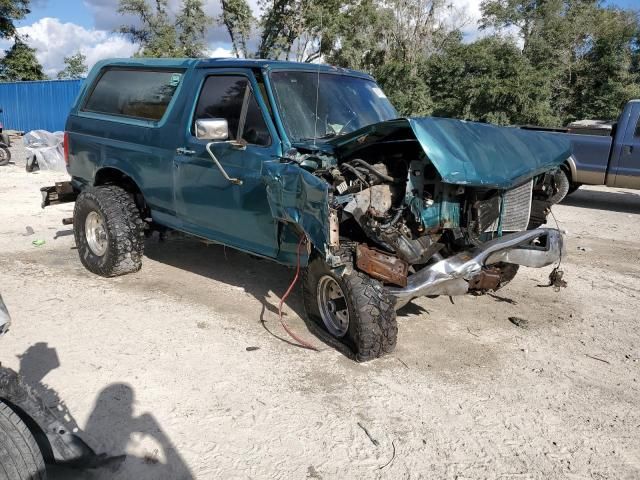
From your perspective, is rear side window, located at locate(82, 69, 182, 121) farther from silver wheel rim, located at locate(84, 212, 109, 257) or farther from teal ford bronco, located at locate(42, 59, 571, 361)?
silver wheel rim, located at locate(84, 212, 109, 257)

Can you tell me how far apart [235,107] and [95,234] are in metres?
2.35

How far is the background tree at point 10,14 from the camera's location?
28.8 meters

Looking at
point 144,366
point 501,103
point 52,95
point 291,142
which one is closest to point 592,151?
point 501,103

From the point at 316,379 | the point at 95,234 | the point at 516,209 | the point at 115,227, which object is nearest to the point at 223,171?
the point at 115,227

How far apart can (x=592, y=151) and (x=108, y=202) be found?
9003 mm

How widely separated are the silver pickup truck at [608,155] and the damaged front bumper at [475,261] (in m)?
6.30

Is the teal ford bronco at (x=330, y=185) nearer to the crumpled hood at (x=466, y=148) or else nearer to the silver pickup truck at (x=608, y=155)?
the crumpled hood at (x=466, y=148)

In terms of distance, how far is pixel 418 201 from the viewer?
4.02 metres

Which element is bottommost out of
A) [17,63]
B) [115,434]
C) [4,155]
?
[115,434]

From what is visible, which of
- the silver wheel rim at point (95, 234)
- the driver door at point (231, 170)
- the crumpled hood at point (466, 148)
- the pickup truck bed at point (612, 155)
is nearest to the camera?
the crumpled hood at point (466, 148)

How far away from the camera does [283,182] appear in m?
3.99

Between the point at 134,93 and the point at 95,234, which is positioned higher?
the point at 134,93

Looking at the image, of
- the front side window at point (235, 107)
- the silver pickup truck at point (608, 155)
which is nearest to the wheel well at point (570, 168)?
the silver pickup truck at point (608, 155)

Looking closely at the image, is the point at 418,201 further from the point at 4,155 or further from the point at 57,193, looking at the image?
the point at 4,155
